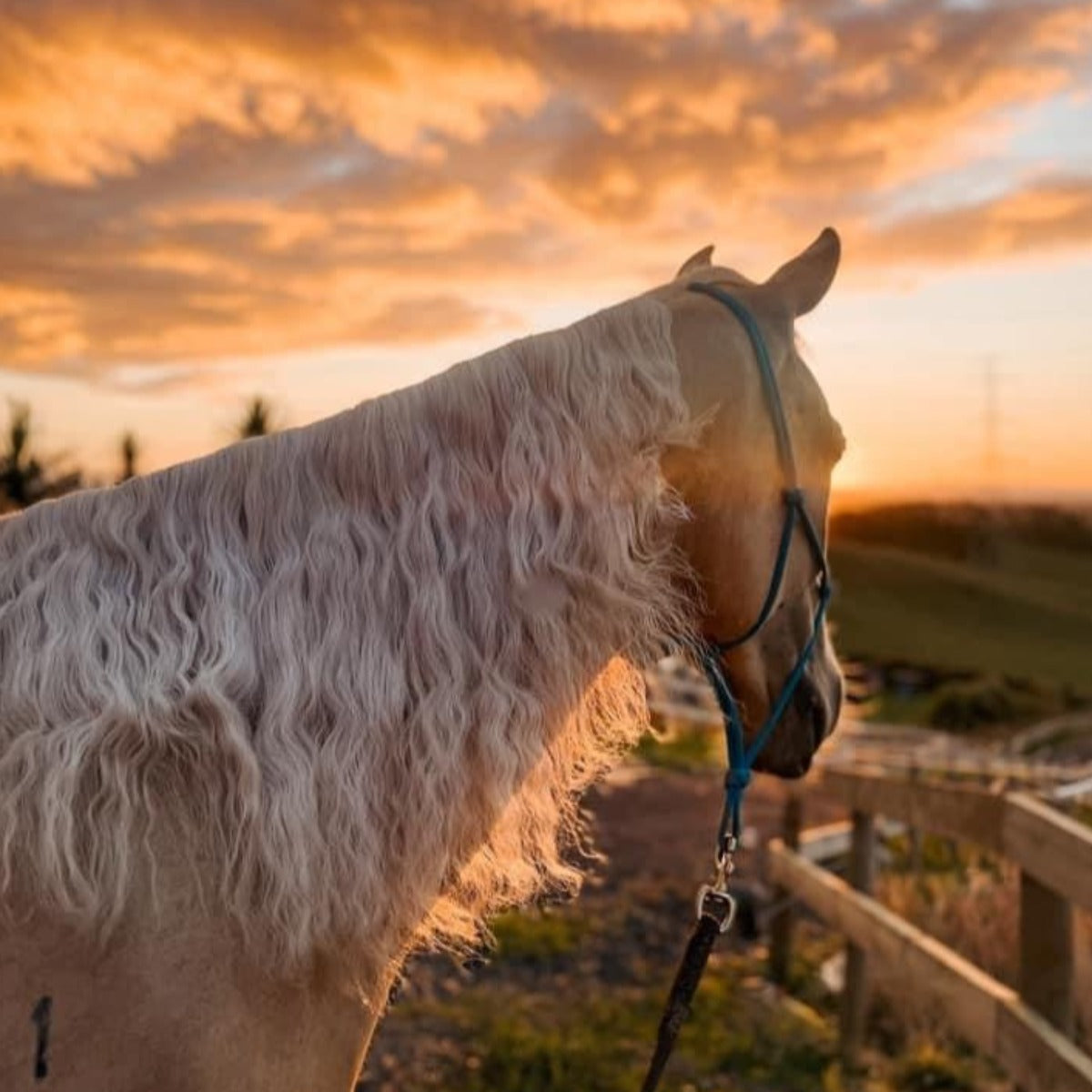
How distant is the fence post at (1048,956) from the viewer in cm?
Answer: 357

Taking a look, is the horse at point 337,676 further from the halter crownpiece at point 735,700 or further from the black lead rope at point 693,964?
the black lead rope at point 693,964

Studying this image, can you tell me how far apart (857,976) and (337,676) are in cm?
448

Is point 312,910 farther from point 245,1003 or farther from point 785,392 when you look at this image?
point 785,392

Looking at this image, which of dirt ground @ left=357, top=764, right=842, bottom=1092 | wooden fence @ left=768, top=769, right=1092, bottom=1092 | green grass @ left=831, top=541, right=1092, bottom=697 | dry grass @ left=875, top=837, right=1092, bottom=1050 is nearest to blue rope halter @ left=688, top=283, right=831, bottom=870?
dirt ground @ left=357, top=764, right=842, bottom=1092

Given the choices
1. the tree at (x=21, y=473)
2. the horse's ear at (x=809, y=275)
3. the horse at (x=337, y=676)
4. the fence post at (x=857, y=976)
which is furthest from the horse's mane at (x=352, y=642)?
the tree at (x=21, y=473)

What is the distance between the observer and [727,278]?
2.33m

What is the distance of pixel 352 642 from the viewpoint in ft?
6.11

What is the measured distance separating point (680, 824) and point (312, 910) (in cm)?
869

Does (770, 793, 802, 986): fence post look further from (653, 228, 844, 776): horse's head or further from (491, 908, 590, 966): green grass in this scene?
(653, 228, 844, 776): horse's head

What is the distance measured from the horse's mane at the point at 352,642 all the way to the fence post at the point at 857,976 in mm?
3927

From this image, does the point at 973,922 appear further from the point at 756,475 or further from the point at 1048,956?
the point at 756,475

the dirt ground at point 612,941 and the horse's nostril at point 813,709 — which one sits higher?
the horse's nostril at point 813,709

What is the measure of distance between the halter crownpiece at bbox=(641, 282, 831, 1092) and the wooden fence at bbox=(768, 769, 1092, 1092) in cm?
146

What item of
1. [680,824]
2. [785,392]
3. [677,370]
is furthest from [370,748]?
[680,824]
